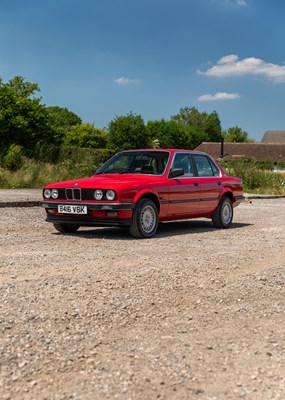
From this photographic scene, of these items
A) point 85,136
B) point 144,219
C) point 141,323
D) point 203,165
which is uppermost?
point 85,136

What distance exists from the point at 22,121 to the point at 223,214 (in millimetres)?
36840

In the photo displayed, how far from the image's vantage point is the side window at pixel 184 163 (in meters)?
11.0

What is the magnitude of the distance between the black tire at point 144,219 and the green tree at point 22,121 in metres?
35.8

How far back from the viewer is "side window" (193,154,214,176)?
11.6 meters

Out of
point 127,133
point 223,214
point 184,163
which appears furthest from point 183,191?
point 127,133

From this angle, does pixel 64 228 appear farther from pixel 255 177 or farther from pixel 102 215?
pixel 255 177

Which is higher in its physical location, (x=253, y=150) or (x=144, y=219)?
(x=253, y=150)

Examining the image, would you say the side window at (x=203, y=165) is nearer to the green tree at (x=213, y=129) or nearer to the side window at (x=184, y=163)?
the side window at (x=184, y=163)

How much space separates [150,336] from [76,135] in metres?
101

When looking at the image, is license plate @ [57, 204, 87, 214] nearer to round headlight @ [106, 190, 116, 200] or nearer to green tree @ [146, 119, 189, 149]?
round headlight @ [106, 190, 116, 200]

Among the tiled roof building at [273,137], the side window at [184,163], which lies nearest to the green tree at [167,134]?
the tiled roof building at [273,137]

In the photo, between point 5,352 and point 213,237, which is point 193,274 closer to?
point 5,352

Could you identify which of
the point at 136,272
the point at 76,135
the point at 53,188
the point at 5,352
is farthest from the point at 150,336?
the point at 76,135

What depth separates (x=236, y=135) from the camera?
456 feet
